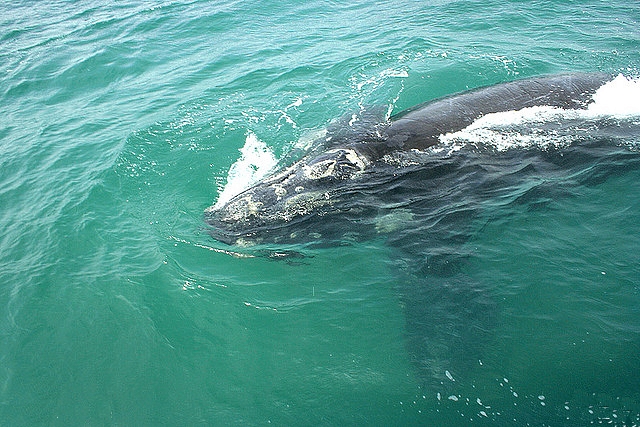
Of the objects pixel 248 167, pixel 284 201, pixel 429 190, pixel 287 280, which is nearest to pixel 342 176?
pixel 284 201

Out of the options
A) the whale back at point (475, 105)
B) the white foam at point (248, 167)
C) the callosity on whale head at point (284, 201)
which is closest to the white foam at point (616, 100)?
the whale back at point (475, 105)

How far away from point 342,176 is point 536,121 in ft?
18.9

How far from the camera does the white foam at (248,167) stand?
501 inches

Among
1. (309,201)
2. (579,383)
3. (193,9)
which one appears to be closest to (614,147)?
(579,383)

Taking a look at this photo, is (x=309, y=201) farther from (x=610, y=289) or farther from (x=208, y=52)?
(x=208, y=52)

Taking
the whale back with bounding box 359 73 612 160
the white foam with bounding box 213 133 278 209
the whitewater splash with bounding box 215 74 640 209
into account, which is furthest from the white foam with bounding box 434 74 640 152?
the white foam with bounding box 213 133 278 209

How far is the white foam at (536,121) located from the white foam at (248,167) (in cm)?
495

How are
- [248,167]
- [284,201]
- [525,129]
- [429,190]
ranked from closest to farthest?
[284,201]
[429,190]
[525,129]
[248,167]

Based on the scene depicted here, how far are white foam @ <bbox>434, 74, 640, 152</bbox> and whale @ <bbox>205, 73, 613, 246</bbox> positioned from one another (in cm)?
20

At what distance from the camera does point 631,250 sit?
1021 cm

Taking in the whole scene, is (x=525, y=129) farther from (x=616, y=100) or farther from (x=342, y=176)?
(x=342, y=176)

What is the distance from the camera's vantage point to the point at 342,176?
1147 cm

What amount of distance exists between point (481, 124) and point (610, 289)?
208 inches

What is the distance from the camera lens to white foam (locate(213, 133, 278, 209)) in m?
12.7
